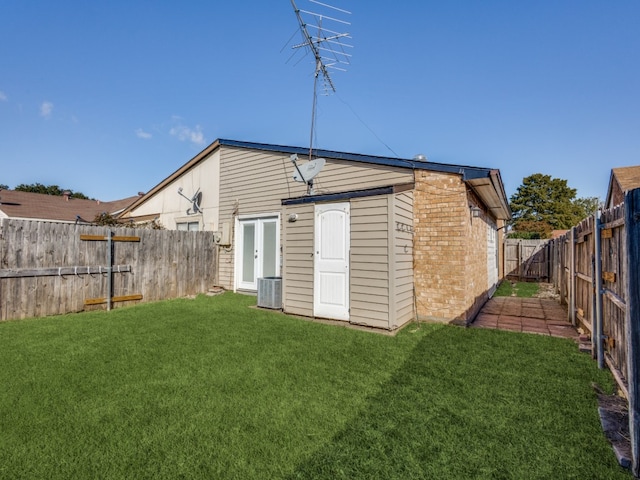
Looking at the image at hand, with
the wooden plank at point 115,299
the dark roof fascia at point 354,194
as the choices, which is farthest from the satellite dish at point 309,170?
the wooden plank at point 115,299

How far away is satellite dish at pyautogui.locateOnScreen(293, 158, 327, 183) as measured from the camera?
6.76 metres

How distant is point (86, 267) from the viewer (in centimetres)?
670

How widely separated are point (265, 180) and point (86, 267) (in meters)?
4.84

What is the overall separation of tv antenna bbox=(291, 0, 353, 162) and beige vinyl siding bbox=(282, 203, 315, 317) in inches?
79.2

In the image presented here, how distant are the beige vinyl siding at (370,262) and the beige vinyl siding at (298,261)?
1.01 meters

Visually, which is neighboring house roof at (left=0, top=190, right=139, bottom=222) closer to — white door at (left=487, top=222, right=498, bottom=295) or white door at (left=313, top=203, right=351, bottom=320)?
white door at (left=313, top=203, right=351, bottom=320)

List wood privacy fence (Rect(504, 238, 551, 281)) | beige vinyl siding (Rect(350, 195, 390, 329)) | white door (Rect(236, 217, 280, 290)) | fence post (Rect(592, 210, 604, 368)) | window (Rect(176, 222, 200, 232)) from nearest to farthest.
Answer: fence post (Rect(592, 210, 604, 368)) → beige vinyl siding (Rect(350, 195, 390, 329)) → white door (Rect(236, 217, 280, 290)) → window (Rect(176, 222, 200, 232)) → wood privacy fence (Rect(504, 238, 551, 281))

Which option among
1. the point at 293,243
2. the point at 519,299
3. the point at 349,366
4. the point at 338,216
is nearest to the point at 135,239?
the point at 293,243

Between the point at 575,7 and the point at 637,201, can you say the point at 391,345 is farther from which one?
the point at 575,7

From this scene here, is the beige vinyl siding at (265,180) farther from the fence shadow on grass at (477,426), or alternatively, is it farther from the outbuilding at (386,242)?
the fence shadow on grass at (477,426)

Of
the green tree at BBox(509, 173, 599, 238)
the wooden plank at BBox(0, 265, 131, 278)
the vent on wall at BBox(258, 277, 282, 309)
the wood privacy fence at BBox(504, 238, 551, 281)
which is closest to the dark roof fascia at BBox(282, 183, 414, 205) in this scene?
the vent on wall at BBox(258, 277, 282, 309)

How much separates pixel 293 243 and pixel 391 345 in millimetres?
3018

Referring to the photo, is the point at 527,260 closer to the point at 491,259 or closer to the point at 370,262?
the point at 491,259

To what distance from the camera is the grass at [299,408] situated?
75.8 inches
